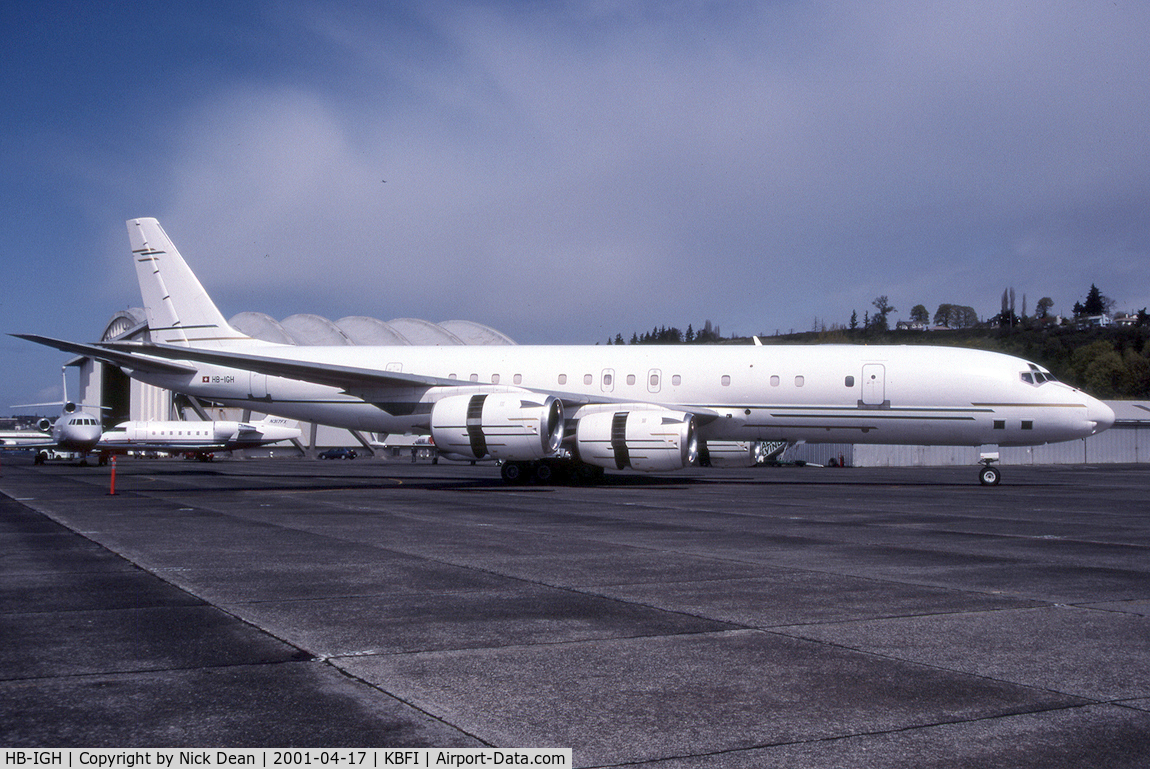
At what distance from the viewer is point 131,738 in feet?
12.7

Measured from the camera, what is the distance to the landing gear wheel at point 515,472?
82.2 feet

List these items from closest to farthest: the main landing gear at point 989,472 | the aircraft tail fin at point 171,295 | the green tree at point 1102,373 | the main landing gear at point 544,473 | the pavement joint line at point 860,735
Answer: the pavement joint line at point 860,735, the main landing gear at point 989,472, the main landing gear at point 544,473, the aircraft tail fin at point 171,295, the green tree at point 1102,373

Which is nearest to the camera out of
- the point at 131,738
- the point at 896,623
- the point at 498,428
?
the point at 131,738

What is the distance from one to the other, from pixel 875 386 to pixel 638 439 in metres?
6.26

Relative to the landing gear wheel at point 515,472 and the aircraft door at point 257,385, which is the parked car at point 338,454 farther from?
the landing gear wheel at point 515,472

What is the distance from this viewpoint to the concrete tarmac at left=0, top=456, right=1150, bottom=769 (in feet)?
13.0

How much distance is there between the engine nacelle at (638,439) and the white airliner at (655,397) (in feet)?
0.10

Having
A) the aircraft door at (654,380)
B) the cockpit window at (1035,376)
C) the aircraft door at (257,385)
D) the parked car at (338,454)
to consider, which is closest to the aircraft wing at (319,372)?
the aircraft door at (654,380)

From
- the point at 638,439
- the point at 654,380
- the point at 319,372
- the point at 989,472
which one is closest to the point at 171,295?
the point at 319,372

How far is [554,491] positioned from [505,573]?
13.4 m

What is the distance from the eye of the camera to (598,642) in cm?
571

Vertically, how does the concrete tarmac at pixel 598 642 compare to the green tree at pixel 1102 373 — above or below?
below

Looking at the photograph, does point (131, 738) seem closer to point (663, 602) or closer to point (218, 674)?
point (218, 674)

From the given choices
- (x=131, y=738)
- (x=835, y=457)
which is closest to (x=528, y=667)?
(x=131, y=738)
